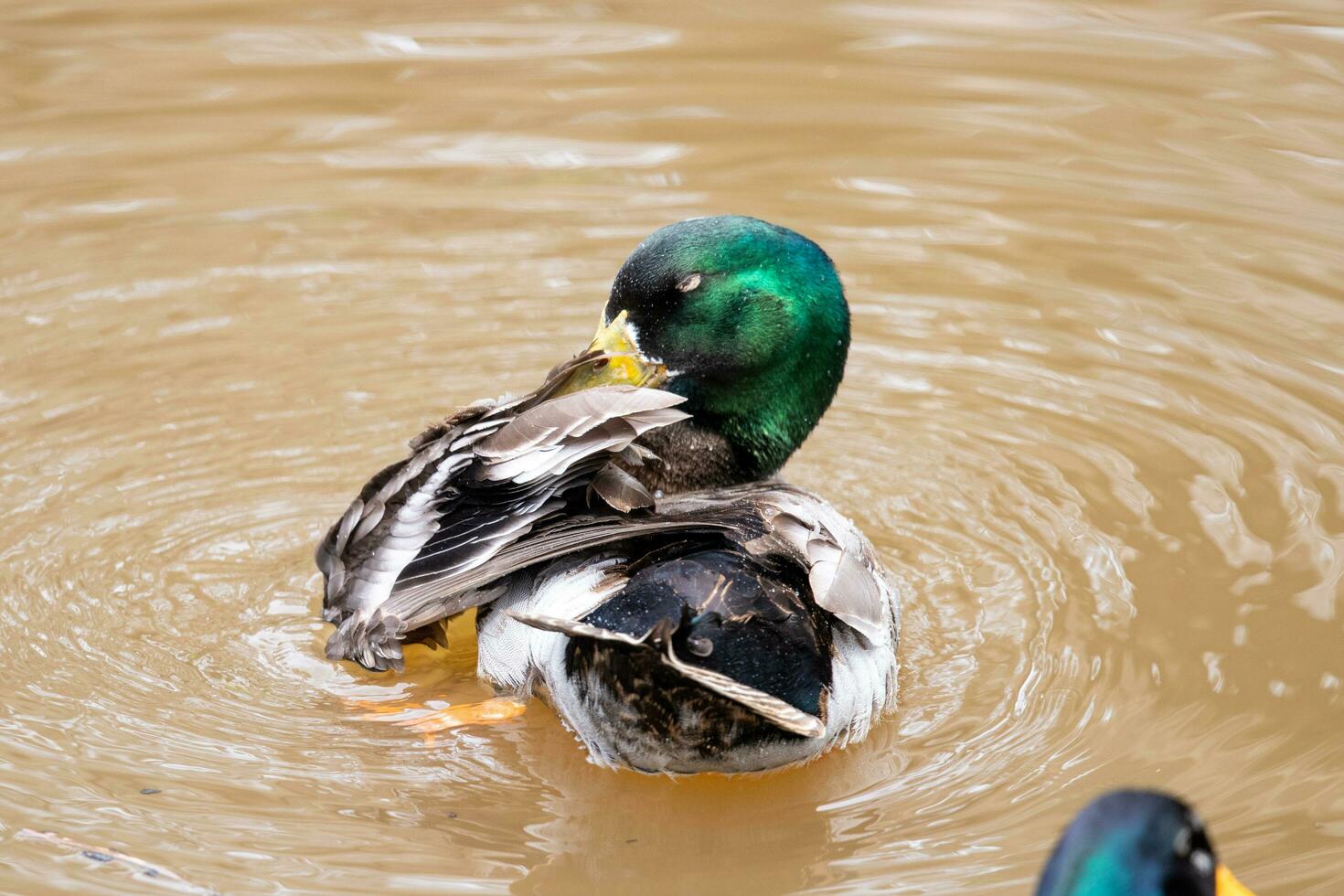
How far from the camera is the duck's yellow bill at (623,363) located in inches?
199

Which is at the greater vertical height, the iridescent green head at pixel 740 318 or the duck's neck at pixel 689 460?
the iridescent green head at pixel 740 318

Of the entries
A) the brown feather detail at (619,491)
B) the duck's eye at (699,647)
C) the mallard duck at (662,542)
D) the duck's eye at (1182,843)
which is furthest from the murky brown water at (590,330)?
the duck's eye at (1182,843)

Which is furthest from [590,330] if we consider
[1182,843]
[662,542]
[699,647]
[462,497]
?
[1182,843]

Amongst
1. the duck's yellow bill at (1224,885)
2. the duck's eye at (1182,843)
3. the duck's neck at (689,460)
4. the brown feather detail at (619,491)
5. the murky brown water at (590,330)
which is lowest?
the murky brown water at (590,330)

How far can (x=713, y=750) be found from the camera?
4105 mm

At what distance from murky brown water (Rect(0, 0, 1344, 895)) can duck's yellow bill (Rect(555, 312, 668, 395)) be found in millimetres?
923

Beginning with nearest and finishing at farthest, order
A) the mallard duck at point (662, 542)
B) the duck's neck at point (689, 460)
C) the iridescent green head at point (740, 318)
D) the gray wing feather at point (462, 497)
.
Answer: the mallard duck at point (662, 542) < the gray wing feather at point (462, 497) < the iridescent green head at point (740, 318) < the duck's neck at point (689, 460)

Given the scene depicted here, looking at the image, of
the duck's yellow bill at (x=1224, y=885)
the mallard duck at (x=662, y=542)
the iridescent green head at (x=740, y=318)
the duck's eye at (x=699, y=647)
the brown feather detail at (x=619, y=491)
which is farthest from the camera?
the iridescent green head at (x=740, y=318)

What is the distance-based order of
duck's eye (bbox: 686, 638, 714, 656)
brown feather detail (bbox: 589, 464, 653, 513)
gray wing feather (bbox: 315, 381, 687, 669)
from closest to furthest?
duck's eye (bbox: 686, 638, 714, 656), gray wing feather (bbox: 315, 381, 687, 669), brown feather detail (bbox: 589, 464, 653, 513)

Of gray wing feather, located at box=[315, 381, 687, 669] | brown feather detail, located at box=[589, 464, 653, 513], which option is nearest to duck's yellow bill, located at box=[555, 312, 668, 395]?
gray wing feather, located at box=[315, 381, 687, 669]

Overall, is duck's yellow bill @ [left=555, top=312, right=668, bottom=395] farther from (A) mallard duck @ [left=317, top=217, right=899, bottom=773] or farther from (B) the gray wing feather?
(B) the gray wing feather

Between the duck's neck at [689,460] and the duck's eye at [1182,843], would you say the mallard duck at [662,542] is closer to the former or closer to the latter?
the duck's neck at [689,460]

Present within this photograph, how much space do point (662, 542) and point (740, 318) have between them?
956 mm

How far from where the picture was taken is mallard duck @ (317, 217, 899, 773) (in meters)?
4.02
